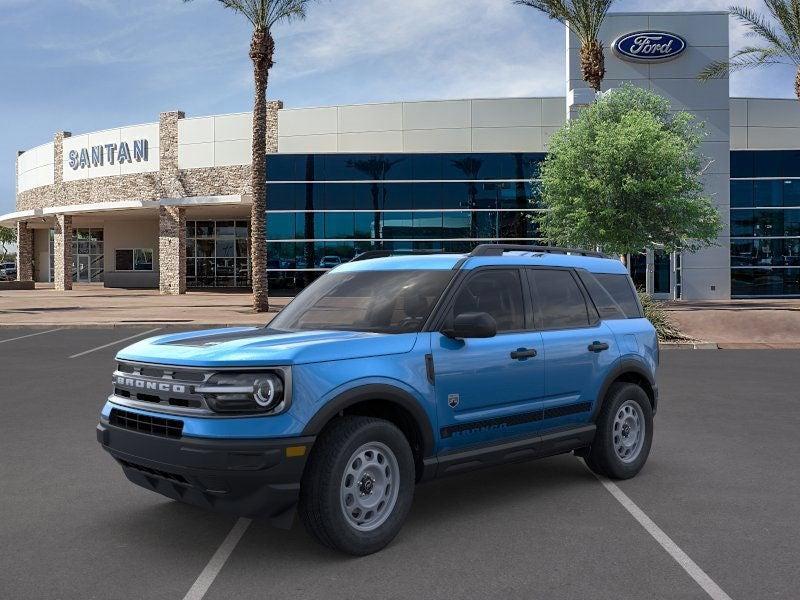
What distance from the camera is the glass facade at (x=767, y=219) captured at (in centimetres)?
3578

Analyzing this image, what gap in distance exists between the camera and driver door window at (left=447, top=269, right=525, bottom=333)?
214 inches

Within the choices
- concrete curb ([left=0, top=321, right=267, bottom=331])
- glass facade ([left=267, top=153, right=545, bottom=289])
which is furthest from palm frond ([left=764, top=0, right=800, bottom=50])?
concrete curb ([left=0, top=321, right=267, bottom=331])

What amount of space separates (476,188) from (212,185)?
14.5 m

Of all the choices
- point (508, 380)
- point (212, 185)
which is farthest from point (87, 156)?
point (508, 380)

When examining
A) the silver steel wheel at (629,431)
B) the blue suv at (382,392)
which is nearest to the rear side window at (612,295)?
the blue suv at (382,392)

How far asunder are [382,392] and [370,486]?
0.58m

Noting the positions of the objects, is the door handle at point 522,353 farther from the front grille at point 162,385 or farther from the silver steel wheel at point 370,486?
the front grille at point 162,385

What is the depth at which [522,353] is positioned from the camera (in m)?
5.46

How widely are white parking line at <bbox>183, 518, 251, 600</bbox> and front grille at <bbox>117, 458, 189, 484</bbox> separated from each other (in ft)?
1.70

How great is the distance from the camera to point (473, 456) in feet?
16.8

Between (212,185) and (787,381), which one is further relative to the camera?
(212,185)

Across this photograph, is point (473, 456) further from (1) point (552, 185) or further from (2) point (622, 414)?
(1) point (552, 185)

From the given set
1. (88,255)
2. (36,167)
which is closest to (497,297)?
(36,167)

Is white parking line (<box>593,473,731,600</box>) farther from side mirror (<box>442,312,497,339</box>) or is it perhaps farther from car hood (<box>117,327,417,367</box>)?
car hood (<box>117,327,417,367</box>)
